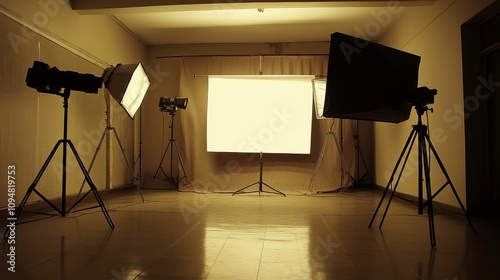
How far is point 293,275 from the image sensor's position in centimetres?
150

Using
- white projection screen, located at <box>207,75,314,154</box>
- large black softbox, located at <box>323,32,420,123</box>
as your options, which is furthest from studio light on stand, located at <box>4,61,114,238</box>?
white projection screen, located at <box>207,75,314,154</box>

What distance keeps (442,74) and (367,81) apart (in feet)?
6.61

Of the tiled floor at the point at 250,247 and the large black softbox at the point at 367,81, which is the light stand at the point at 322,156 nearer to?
the tiled floor at the point at 250,247

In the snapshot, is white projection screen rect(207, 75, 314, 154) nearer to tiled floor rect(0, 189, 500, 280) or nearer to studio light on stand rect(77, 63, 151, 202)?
tiled floor rect(0, 189, 500, 280)

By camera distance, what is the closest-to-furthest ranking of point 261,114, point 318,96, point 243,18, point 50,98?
point 50,98 < point 243,18 < point 318,96 < point 261,114

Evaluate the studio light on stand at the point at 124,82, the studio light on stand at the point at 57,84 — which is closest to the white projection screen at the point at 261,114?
the studio light on stand at the point at 124,82

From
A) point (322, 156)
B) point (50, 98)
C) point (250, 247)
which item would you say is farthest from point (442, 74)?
point (50, 98)

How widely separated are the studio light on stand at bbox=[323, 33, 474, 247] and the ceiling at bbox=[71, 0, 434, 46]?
1995 mm

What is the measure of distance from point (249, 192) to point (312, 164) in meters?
1.23

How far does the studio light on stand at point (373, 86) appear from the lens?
1987mm

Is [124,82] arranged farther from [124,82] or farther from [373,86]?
[373,86]

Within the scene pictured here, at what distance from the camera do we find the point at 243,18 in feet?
16.2

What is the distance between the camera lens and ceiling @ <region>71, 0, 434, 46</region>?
3979 millimetres

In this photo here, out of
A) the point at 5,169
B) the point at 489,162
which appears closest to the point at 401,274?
the point at 489,162
